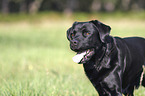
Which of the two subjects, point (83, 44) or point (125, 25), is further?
point (125, 25)

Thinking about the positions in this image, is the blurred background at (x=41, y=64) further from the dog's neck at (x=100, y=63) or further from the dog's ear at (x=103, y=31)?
the dog's ear at (x=103, y=31)

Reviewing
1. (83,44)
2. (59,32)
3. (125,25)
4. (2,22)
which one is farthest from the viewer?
(2,22)

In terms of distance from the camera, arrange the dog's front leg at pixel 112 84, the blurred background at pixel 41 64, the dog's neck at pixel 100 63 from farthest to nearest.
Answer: the blurred background at pixel 41 64 < the dog's neck at pixel 100 63 < the dog's front leg at pixel 112 84

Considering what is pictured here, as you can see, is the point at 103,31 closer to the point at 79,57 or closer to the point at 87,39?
A: the point at 87,39

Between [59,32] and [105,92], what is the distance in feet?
54.9

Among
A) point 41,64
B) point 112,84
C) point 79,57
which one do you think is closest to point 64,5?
point 41,64

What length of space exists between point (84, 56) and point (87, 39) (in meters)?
0.29

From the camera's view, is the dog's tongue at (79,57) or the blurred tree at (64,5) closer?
the dog's tongue at (79,57)

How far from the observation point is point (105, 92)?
11.5ft

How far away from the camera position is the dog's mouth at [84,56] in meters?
3.38

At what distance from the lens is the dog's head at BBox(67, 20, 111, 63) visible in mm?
3377

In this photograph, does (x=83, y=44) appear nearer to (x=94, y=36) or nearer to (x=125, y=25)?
(x=94, y=36)

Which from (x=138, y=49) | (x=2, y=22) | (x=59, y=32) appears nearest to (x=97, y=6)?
(x=2, y=22)

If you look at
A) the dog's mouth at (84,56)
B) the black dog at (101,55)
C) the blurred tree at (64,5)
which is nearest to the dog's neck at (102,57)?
the black dog at (101,55)
